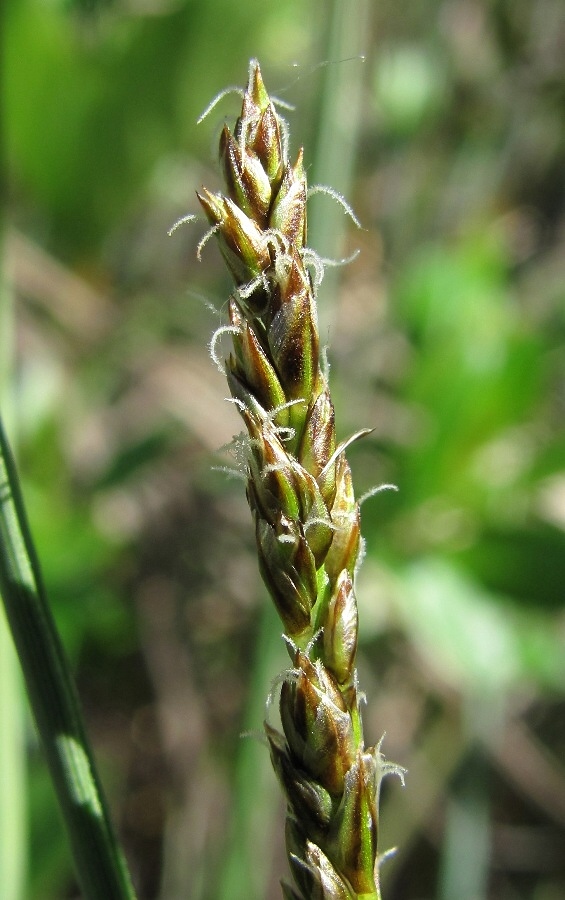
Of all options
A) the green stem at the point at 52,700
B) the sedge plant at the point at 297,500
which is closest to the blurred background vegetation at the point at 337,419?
the sedge plant at the point at 297,500

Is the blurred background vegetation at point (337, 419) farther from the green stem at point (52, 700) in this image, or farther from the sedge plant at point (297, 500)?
the green stem at point (52, 700)

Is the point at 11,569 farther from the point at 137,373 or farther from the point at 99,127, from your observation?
the point at 137,373

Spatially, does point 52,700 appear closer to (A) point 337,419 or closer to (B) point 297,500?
(B) point 297,500

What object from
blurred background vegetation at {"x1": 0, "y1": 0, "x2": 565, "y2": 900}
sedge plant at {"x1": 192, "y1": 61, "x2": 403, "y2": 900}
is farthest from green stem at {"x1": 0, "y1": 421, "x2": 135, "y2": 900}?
blurred background vegetation at {"x1": 0, "y1": 0, "x2": 565, "y2": 900}

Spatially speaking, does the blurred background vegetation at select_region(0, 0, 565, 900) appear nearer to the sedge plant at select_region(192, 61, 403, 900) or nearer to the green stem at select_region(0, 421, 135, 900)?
the sedge plant at select_region(192, 61, 403, 900)

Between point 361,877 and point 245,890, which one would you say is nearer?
point 361,877

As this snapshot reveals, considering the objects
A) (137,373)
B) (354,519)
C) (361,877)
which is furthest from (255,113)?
(137,373)

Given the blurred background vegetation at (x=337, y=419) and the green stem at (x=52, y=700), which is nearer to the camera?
the green stem at (x=52, y=700)
